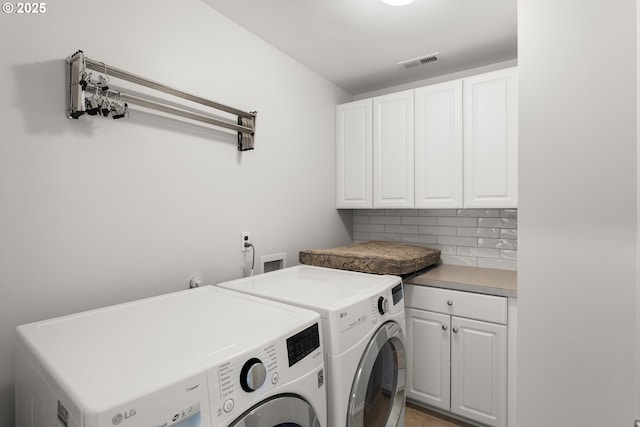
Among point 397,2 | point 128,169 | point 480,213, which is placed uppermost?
point 397,2

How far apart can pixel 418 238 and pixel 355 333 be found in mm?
1610

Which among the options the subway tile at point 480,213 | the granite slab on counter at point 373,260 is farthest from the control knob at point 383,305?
the subway tile at point 480,213

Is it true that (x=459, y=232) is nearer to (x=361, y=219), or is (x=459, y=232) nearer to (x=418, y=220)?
(x=418, y=220)

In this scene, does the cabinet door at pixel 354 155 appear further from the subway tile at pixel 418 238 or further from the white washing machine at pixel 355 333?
the white washing machine at pixel 355 333

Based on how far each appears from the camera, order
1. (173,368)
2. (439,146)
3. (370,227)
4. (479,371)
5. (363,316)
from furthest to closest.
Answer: (370,227)
(439,146)
(479,371)
(363,316)
(173,368)

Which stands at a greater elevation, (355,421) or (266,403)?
(266,403)

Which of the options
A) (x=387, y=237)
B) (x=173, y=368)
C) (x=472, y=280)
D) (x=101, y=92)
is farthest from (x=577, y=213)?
(x=387, y=237)

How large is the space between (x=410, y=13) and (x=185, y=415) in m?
2.05

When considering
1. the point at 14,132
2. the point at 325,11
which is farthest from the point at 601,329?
the point at 14,132

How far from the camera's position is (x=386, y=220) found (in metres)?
2.88

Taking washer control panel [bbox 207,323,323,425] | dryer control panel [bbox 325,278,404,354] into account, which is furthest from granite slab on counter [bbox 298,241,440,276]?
washer control panel [bbox 207,323,323,425]

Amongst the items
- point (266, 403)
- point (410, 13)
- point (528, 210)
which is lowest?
point (266, 403)

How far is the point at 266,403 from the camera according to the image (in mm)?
854

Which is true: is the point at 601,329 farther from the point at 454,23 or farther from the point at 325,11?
the point at 325,11
